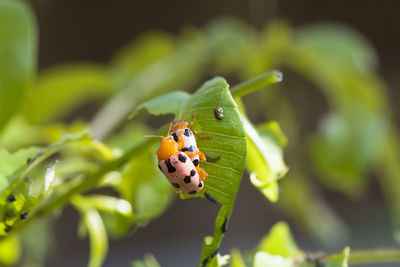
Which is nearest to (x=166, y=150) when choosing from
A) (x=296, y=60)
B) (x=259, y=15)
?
(x=296, y=60)

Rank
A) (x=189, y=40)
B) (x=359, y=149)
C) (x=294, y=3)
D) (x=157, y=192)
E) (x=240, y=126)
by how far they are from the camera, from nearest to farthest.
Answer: (x=240, y=126), (x=157, y=192), (x=359, y=149), (x=189, y=40), (x=294, y=3)

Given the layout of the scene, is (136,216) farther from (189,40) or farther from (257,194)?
(257,194)

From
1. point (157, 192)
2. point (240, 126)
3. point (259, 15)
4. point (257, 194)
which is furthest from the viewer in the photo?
point (257, 194)

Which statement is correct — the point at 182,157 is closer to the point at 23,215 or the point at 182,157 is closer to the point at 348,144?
the point at 23,215

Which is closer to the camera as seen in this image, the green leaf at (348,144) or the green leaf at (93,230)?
the green leaf at (93,230)

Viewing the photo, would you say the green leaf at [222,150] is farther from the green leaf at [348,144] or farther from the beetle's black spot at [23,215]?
the green leaf at [348,144]

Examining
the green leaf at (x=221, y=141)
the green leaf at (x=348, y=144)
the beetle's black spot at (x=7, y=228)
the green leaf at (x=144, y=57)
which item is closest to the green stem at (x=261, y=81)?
the green leaf at (x=221, y=141)

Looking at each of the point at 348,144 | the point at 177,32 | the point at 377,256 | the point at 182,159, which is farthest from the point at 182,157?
the point at 177,32
